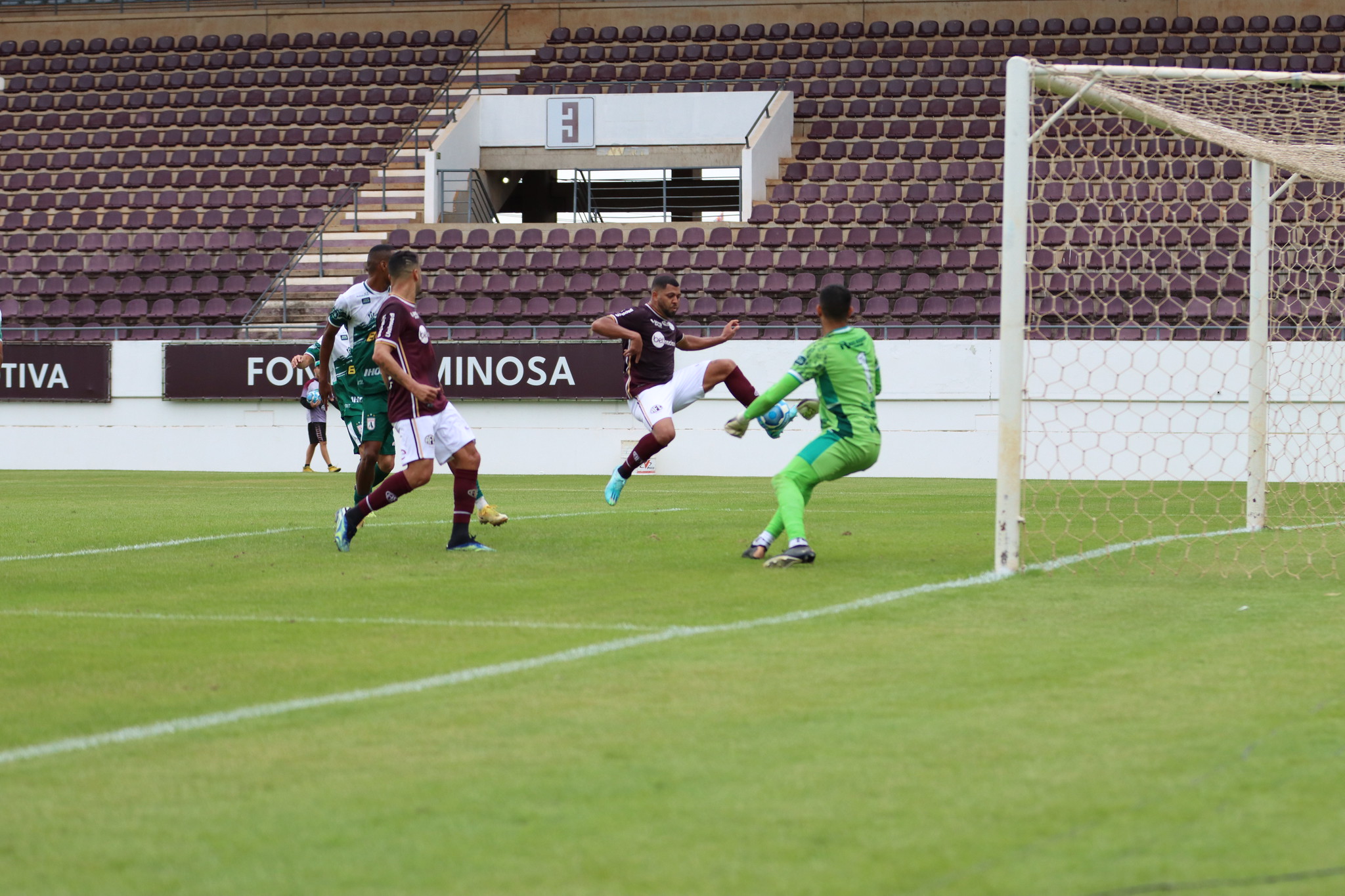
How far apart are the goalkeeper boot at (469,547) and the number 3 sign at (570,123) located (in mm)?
21647

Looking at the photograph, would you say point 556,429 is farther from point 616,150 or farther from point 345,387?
point 345,387

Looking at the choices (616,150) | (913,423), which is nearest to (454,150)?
(616,150)

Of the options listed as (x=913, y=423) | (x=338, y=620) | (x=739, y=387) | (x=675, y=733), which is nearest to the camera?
(x=675, y=733)

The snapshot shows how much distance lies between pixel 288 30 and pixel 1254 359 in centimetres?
2879

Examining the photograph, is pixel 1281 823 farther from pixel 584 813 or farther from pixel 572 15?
pixel 572 15

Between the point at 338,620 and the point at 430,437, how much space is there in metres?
2.47

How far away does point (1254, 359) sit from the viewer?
10.0 metres

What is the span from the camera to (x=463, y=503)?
8.80 m

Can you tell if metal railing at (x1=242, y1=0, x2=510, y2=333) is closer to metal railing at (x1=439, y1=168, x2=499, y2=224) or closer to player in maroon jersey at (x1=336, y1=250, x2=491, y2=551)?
metal railing at (x1=439, y1=168, x2=499, y2=224)

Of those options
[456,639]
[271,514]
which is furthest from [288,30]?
[456,639]

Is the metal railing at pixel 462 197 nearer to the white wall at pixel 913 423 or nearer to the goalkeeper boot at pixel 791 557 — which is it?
the white wall at pixel 913 423

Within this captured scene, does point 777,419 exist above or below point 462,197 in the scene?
below

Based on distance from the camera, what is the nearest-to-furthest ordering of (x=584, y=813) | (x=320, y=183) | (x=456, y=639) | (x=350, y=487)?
(x=584, y=813), (x=456, y=639), (x=350, y=487), (x=320, y=183)

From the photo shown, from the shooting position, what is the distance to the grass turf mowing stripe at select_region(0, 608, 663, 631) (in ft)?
19.5
